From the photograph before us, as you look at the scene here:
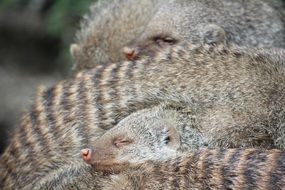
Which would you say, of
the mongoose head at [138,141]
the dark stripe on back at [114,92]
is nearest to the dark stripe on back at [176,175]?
the mongoose head at [138,141]

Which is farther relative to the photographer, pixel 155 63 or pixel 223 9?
pixel 223 9

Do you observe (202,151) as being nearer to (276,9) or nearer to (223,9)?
(223,9)

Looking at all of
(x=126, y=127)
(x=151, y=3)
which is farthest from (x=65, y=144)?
(x=151, y=3)

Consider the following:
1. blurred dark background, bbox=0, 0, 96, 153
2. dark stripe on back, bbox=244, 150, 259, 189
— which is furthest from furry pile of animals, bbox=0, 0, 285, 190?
blurred dark background, bbox=0, 0, 96, 153

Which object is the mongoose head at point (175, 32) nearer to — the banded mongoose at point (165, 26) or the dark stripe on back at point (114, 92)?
the banded mongoose at point (165, 26)

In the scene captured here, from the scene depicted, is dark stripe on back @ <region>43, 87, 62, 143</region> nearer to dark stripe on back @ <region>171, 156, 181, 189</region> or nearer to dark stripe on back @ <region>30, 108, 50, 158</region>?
dark stripe on back @ <region>30, 108, 50, 158</region>

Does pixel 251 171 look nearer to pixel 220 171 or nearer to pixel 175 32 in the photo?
pixel 220 171
